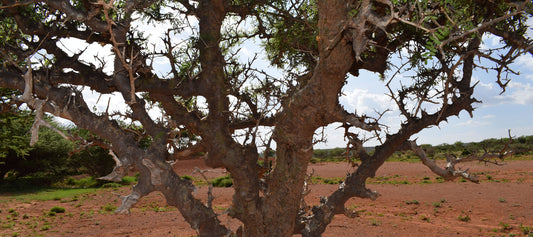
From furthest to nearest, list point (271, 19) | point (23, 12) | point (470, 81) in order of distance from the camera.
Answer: point (271, 19), point (470, 81), point (23, 12)

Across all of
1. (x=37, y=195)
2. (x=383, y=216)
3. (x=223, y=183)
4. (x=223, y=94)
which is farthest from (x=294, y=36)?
(x=37, y=195)

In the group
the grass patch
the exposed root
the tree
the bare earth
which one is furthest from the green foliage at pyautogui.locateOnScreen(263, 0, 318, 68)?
the grass patch

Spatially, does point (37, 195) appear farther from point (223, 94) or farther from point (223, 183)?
point (223, 94)

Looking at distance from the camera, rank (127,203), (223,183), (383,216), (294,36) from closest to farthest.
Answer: (127,203)
(294,36)
(383,216)
(223,183)

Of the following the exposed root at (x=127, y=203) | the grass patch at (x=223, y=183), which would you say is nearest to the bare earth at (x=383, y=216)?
the grass patch at (x=223, y=183)

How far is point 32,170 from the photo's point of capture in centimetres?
2858

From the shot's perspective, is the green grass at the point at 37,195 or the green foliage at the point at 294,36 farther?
the green grass at the point at 37,195

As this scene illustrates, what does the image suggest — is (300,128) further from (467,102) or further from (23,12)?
(23,12)

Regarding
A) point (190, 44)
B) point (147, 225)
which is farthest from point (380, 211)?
point (190, 44)

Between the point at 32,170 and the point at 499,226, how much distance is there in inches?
1123

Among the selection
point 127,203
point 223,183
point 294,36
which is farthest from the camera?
point 223,183

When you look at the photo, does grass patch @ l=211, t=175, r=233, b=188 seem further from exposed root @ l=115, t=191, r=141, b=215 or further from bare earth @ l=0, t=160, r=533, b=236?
exposed root @ l=115, t=191, r=141, b=215

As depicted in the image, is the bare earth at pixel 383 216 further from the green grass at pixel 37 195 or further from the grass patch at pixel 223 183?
the grass patch at pixel 223 183

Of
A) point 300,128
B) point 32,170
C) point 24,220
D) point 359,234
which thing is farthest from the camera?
point 32,170
